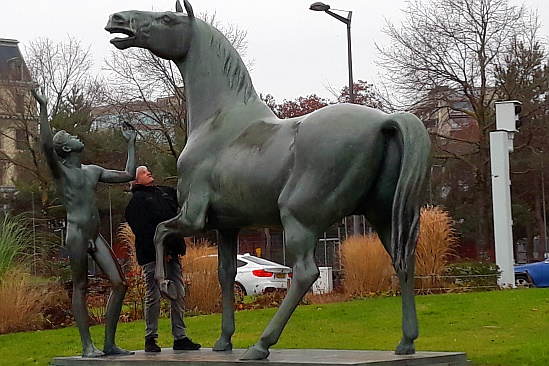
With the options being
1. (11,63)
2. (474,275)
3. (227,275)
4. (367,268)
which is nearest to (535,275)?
(474,275)

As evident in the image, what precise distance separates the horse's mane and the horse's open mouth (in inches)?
27.5

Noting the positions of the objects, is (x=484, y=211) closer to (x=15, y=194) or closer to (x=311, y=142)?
(x=15, y=194)

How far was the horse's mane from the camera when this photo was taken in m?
8.25

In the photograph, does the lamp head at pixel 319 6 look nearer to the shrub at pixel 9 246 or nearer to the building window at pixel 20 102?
the shrub at pixel 9 246

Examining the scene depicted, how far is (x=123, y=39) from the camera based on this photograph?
8148 mm

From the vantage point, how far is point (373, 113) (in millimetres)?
7203

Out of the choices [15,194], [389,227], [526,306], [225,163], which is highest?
[15,194]

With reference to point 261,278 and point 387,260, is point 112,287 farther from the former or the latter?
point 261,278

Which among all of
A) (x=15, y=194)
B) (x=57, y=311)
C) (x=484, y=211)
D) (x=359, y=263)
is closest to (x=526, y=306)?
(x=359, y=263)

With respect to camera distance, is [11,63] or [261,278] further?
[11,63]

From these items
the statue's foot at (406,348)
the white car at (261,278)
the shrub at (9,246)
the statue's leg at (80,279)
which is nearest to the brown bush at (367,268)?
the white car at (261,278)

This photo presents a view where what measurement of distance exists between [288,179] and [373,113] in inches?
32.8

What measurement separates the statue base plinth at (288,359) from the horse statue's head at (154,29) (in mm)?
2658

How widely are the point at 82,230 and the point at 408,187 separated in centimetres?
A: 304
